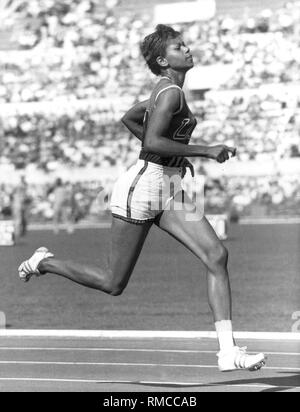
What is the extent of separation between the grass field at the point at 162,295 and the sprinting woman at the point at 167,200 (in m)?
3.75

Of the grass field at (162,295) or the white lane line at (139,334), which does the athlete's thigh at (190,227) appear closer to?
the white lane line at (139,334)

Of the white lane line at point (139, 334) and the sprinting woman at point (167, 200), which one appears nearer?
the sprinting woman at point (167, 200)

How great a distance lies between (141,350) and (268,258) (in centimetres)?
1174

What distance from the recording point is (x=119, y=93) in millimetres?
34156

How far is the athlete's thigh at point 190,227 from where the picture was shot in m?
6.36

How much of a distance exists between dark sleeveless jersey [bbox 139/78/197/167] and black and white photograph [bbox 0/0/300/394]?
0.04 ft

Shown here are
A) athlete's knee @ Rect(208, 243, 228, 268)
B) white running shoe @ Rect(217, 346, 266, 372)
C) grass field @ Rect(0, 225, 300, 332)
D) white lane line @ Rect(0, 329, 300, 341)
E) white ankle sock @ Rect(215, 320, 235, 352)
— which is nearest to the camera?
white running shoe @ Rect(217, 346, 266, 372)

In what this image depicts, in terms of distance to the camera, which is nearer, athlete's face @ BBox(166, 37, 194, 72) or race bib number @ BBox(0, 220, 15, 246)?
athlete's face @ BBox(166, 37, 194, 72)

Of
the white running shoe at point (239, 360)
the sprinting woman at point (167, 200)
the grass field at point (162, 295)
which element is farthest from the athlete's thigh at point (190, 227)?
the grass field at point (162, 295)

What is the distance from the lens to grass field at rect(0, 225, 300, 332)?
1088cm

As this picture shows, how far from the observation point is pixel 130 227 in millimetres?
6562

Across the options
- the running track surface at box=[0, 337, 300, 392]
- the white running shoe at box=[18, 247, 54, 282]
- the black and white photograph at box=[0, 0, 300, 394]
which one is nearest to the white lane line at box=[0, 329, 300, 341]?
the black and white photograph at box=[0, 0, 300, 394]

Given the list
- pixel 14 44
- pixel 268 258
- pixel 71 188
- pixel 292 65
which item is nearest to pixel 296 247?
pixel 268 258

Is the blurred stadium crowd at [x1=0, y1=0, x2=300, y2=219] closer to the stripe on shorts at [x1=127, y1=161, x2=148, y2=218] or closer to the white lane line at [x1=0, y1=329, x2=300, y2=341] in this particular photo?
the white lane line at [x1=0, y1=329, x2=300, y2=341]
